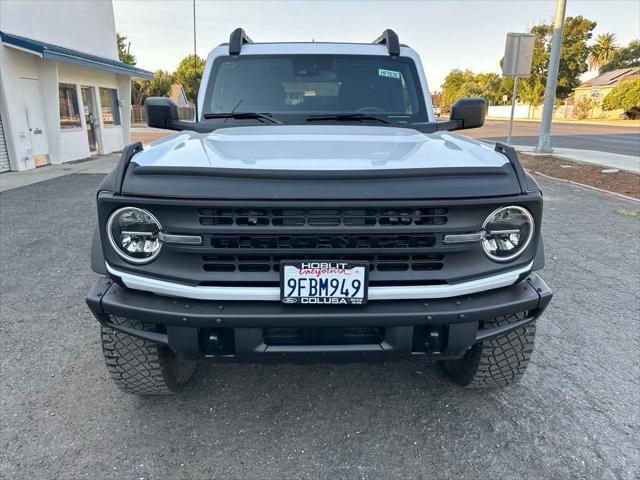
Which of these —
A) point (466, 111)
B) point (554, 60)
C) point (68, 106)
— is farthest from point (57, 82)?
point (554, 60)

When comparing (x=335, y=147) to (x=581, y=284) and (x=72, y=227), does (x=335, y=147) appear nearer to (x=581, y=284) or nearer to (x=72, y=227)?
(x=581, y=284)

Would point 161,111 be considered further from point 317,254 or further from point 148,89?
point 148,89

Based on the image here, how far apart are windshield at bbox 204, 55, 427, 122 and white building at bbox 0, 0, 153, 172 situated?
1027 cm

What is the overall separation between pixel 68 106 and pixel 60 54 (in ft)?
7.64

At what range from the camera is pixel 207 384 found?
287cm

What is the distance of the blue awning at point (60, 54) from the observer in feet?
36.3

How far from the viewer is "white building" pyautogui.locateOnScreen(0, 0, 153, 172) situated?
1149 centimetres

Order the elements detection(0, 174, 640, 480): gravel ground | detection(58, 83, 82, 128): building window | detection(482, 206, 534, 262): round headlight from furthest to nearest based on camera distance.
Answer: detection(58, 83, 82, 128): building window
detection(0, 174, 640, 480): gravel ground
detection(482, 206, 534, 262): round headlight

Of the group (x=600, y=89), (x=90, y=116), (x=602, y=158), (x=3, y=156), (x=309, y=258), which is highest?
(x=600, y=89)

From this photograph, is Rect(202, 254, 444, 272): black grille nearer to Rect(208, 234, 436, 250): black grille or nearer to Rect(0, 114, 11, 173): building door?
Rect(208, 234, 436, 250): black grille

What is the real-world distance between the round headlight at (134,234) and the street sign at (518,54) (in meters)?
14.3

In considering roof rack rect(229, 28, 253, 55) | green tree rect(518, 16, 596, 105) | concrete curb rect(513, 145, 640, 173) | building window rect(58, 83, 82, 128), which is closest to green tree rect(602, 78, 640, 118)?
green tree rect(518, 16, 596, 105)

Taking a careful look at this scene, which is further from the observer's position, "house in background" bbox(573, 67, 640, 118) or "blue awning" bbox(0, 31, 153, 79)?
"house in background" bbox(573, 67, 640, 118)

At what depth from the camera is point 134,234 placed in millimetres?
2061
